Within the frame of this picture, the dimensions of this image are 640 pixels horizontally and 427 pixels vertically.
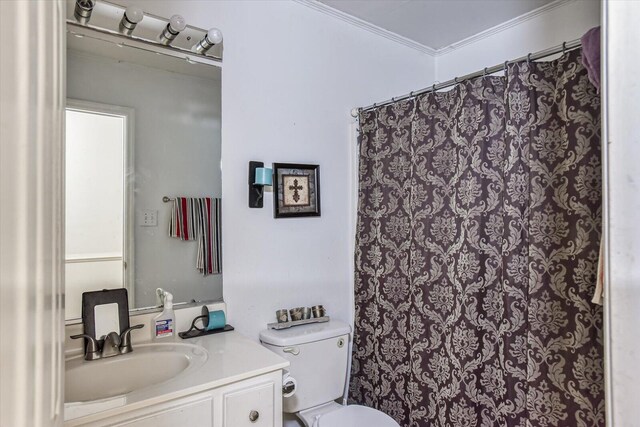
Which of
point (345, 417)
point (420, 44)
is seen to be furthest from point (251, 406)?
point (420, 44)

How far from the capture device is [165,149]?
5.30 ft

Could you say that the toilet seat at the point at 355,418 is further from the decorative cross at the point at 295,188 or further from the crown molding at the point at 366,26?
the crown molding at the point at 366,26

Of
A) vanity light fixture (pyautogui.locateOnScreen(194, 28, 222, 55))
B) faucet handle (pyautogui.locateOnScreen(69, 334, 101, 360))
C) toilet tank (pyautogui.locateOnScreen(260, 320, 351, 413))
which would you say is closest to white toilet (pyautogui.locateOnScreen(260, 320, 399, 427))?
toilet tank (pyautogui.locateOnScreen(260, 320, 351, 413))

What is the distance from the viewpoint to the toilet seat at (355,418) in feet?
5.48

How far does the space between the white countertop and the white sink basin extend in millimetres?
24

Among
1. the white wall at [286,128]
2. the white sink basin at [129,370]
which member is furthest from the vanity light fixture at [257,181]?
the white sink basin at [129,370]

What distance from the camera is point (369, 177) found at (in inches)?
81.4

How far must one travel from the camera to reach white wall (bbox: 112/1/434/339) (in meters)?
1.75

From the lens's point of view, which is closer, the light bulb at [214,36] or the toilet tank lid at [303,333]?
the light bulb at [214,36]

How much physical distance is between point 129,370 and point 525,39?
2.53 metres

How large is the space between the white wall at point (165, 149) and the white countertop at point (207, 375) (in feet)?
0.88

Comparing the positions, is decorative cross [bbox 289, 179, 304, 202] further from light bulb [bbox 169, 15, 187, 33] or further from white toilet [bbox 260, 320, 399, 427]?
light bulb [bbox 169, 15, 187, 33]

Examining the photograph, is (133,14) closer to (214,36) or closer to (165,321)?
(214,36)

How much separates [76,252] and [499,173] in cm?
164
